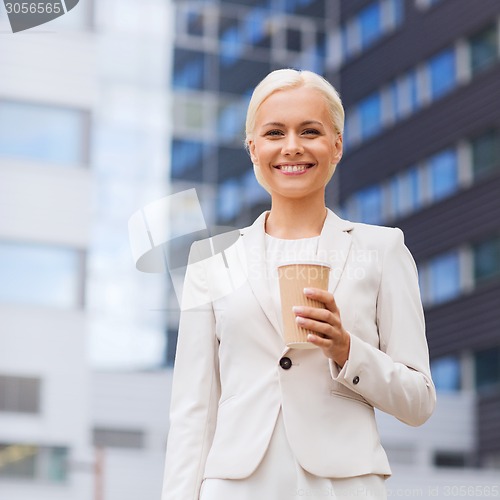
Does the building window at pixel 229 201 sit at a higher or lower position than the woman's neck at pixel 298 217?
higher

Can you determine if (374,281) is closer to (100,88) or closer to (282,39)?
(100,88)

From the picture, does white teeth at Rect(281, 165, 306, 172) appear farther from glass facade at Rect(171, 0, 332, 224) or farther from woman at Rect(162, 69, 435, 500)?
glass facade at Rect(171, 0, 332, 224)

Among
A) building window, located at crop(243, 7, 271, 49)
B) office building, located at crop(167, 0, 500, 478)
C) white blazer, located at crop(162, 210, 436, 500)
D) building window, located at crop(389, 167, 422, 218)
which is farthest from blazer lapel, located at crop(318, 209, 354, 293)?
building window, located at crop(389, 167, 422, 218)

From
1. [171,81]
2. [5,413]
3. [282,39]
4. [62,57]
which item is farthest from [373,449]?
[282,39]

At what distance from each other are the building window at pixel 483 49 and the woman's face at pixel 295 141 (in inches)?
342

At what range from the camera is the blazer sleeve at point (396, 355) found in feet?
3.68

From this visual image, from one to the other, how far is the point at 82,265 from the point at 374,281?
7.13 m

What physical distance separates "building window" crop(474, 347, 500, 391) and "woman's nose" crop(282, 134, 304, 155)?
8581 millimetres

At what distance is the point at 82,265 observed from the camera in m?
8.22

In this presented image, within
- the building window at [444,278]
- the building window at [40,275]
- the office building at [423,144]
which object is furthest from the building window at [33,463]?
the building window at [444,278]

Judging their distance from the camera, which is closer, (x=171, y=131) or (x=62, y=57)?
(x=62, y=57)

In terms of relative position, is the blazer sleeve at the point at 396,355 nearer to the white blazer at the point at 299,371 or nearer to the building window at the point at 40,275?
the white blazer at the point at 299,371

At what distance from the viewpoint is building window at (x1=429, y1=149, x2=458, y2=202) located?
10047 millimetres

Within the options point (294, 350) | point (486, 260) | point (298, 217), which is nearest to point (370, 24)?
point (486, 260)
